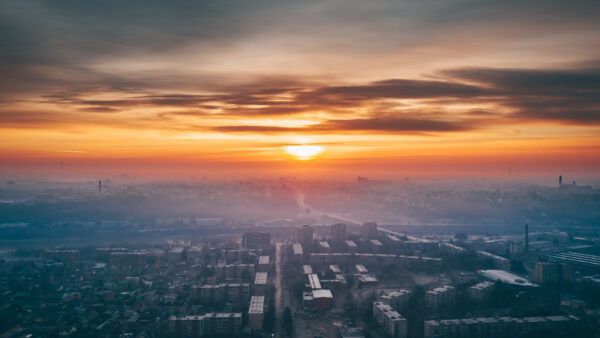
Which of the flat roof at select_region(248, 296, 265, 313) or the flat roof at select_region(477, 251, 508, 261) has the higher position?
the flat roof at select_region(477, 251, 508, 261)

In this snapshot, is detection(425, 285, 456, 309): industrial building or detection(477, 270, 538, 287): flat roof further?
detection(477, 270, 538, 287): flat roof

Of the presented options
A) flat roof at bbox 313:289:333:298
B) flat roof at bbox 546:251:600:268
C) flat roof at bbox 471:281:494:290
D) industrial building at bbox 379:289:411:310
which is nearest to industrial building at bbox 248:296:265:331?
flat roof at bbox 313:289:333:298

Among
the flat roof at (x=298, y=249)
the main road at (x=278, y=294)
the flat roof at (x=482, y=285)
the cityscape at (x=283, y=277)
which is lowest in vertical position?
the main road at (x=278, y=294)

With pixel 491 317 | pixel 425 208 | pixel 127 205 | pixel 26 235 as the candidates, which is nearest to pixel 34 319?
pixel 491 317

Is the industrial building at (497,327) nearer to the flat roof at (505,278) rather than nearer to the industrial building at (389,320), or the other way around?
the industrial building at (389,320)

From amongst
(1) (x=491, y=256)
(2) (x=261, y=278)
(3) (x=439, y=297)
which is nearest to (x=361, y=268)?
(2) (x=261, y=278)

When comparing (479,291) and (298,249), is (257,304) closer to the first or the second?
(479,291)

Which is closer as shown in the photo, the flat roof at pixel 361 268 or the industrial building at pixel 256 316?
the industrial building at pixel 256 316

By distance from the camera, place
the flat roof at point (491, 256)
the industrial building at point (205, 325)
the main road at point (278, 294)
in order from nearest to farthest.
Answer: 1. the industrial building at point (205, 325)
2. the main road at point (278, 294)
3. the flat roof at point (491, 256)

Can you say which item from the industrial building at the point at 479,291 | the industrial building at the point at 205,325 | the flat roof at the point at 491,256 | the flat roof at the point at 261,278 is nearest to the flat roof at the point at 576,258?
the flat roof at the point at 491,256

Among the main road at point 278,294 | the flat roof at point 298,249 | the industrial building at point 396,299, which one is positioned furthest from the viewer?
the flat roof at point 298,249

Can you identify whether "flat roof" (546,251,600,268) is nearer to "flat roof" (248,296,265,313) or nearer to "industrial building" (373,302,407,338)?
"industrial building" (373,302,407,338)
